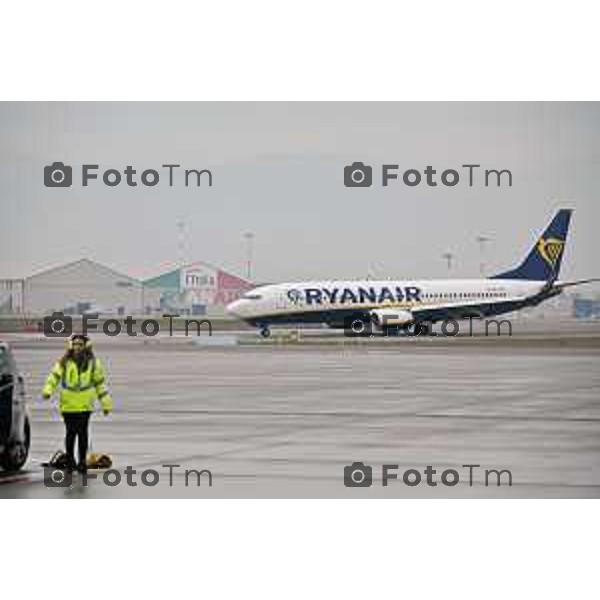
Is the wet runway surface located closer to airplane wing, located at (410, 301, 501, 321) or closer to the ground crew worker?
the ground crew worker

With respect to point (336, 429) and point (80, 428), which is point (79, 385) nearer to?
point (80, 428)

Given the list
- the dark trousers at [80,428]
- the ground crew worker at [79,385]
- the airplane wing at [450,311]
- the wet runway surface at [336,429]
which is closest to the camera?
the wet runway surface at [336,429]

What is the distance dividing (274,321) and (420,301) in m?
8.44

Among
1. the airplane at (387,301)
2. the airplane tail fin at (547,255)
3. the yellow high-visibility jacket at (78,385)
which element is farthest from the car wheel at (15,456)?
the airplane tail fin at (547,255)

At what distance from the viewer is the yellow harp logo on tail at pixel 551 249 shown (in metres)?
93.4

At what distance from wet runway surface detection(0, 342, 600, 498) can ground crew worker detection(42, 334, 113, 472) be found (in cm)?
71

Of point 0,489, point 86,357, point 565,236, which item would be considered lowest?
point 0,489

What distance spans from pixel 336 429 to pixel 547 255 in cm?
7259

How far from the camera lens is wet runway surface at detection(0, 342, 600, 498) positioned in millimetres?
16141

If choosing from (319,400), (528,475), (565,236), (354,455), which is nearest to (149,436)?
(354,455)

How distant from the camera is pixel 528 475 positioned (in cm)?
1702

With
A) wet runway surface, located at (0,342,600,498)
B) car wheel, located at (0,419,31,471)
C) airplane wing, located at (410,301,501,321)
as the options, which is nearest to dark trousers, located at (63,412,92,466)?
wet runway surface, located at (0,342,600,498)

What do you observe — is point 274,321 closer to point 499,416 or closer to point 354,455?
point 499,416

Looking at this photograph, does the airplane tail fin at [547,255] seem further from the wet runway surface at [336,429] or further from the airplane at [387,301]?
the wet runway surface at [336,429]
